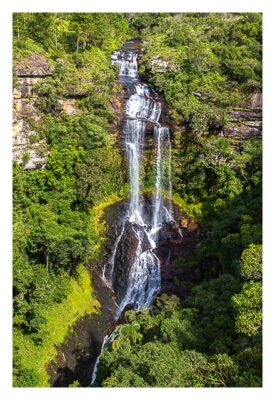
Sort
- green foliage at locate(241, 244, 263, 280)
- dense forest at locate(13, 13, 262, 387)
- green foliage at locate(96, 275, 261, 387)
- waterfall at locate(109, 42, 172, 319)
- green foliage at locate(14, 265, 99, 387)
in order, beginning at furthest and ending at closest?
waterfall at locate(109, 42, 172, 319) → green foliage at locate(14, 265, 99, 387) → green foliage at locate(241, 244, 263, 280) → dense forest at locate(13, 13, 262, 387) → green foliage at locate(96, 275, 261, 387)

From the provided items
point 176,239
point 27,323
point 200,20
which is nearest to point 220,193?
point 176,239

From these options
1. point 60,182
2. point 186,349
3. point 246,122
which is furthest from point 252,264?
point 246,122

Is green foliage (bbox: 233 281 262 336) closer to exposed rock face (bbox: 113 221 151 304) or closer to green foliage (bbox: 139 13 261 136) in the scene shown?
exposed rock face (bbox: 113 221 151 304)

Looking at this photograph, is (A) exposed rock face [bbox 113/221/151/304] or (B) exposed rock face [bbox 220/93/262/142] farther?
(B) exposed rock face [bbox 220/93/262/142]

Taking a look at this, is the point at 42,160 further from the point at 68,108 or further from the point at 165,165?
the point at 165,165

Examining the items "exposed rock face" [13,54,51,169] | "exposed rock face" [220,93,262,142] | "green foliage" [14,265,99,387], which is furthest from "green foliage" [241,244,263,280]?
"exposed rock face" [13,54,51,169]

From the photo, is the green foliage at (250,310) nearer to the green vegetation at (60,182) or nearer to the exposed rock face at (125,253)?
the green vegetation at (60,182)

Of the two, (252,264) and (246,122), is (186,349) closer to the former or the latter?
(252,264)
